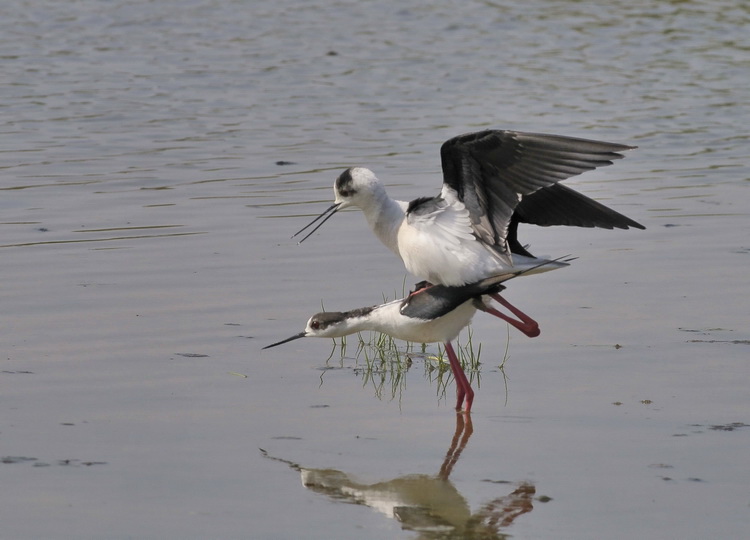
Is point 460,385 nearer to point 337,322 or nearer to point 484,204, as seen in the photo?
point 337,322

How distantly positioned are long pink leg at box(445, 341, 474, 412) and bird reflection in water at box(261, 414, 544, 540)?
2.35ft

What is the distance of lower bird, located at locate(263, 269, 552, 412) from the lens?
20.7ft

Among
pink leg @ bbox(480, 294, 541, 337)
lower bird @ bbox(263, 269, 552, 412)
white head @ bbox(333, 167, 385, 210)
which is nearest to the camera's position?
lower bird @ bbox(263, 269, 552, 412)

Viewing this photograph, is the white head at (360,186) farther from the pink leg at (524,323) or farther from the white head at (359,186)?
the pink leg at (524,323)

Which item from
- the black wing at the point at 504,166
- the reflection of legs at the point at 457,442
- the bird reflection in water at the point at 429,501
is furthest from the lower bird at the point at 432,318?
the bird reflection in water at the point at 429,501

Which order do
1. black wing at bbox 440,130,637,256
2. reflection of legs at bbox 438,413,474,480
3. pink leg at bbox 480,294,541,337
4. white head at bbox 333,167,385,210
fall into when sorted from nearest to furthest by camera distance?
reflection of legs at bbox 438,413,474,480 < black wing at bbox 440,130,637,256 < white head at bbox 333,167,385,210 < pink leg at bbox 480,294,541,337

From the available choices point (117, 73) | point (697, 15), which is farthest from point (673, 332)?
point (697, 15)

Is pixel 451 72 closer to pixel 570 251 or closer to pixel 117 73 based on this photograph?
pixel 117 73

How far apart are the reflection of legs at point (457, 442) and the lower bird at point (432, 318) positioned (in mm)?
120

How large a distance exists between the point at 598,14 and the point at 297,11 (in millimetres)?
4486

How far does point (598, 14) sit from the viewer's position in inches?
779

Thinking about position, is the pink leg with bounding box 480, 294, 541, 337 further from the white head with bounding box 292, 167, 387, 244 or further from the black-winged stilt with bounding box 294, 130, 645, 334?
the white head with bounding box 292, 167, 387, 244

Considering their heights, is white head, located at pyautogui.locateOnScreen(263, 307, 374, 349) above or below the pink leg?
above

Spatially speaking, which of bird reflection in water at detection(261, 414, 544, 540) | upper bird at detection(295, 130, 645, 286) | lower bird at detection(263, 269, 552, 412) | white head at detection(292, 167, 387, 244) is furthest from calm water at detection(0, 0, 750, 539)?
white head at detection(292, 167, 387, 244)
